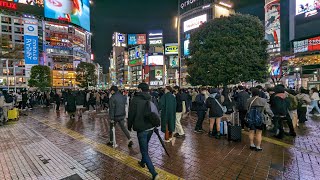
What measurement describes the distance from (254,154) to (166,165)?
2.30 metres

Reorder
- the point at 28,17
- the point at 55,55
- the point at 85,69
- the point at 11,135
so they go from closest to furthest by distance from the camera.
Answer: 1. the point at 11,135
2. the point at 85,69
3. the point at 28,17
4. the point at 55,55

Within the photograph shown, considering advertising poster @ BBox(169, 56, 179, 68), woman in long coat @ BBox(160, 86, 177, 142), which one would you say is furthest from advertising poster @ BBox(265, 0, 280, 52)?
woman in long coat @ BBox(160, 86, 177, 142)

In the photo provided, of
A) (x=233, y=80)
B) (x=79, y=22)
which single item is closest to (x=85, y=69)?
(x=79, y=22)

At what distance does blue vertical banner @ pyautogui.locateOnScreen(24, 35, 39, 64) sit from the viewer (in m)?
34.5

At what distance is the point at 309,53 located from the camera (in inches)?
1404

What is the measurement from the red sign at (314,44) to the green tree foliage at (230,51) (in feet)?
91.6

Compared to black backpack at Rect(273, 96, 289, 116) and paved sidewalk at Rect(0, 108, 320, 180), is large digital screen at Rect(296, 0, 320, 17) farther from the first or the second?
black backpack at Rect(273, 96, 289, 116)

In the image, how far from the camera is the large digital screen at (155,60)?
79.1 metres

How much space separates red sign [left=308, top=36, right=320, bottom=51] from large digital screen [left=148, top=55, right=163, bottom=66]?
164 feet

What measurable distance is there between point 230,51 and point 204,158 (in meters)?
9.96

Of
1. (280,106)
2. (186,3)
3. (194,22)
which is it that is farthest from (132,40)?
(280,106)

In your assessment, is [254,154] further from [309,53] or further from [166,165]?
[309,53]

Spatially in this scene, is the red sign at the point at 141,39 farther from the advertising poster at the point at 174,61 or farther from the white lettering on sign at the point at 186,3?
the white lettering on sign at the point at 186,3

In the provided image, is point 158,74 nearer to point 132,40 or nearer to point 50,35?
point 132,40
